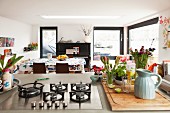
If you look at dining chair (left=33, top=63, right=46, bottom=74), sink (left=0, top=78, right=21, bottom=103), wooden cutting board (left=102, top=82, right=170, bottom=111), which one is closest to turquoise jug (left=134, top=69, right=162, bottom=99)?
wooden cutting board (left=102, top=82, right=170, bottom=111)

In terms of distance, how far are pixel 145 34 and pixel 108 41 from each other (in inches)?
86.1

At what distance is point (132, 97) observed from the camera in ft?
3.95

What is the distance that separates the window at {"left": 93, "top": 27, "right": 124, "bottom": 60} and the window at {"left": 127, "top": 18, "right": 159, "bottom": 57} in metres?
0.53

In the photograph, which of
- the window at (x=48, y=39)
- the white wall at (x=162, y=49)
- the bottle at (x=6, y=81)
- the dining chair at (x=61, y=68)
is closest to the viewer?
the bottle at (x=6, y=81)

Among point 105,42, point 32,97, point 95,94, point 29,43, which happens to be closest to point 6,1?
point 32,97

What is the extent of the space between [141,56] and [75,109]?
2.83 ft

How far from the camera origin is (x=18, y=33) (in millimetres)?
5797

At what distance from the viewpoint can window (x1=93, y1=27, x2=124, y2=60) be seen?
7.34 m

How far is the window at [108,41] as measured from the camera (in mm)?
7340

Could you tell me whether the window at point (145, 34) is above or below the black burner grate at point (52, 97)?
above

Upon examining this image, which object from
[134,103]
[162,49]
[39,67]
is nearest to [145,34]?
[162,49]

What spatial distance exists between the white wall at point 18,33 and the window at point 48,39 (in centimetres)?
50

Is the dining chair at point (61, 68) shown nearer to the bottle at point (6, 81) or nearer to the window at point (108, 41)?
the bottle at point (6, 81)

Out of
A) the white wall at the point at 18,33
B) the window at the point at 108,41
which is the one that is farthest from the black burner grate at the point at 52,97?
the window at the point at 108,41
